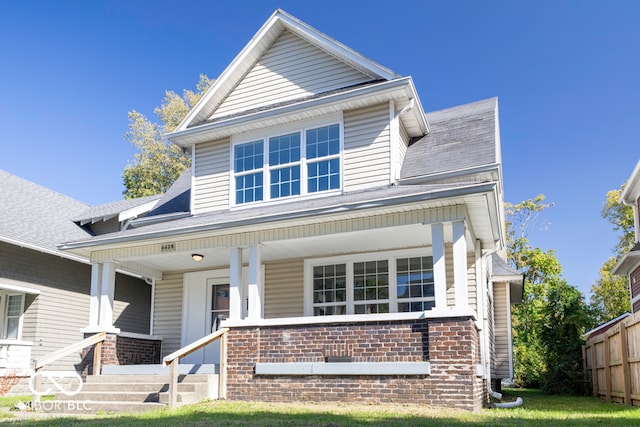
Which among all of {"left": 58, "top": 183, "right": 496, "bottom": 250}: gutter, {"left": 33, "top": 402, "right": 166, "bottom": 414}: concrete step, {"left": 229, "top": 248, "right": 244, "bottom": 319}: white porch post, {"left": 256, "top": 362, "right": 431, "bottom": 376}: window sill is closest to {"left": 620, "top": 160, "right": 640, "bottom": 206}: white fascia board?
{"left": 58, "top": 183, "right": 496, "bottom": 250}: gutter

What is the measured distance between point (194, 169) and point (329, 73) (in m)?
3.79

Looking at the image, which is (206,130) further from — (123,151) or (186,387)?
(123,151)

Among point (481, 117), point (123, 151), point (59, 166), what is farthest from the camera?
point (123, 151)

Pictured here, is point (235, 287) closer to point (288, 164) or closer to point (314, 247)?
point (314, 247)

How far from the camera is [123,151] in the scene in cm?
3522

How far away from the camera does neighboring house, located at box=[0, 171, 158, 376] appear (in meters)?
14.6

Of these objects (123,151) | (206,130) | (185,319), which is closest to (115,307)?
(185,319)

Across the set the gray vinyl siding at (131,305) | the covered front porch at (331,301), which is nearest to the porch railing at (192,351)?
the covered front porch at (331,301)

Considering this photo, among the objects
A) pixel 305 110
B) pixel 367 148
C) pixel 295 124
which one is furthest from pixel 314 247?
pixel 305 110

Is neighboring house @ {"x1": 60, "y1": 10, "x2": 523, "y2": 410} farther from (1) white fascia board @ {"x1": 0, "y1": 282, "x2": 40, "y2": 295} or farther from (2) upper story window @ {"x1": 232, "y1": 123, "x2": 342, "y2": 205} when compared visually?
(1) white fascia board @ {"x1": 0, "y1": 282, "x2": 40, "y2": 295}

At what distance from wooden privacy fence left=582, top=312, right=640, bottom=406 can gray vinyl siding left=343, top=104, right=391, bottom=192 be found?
4.97 meters

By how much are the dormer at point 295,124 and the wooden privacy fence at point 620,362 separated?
4.91 metres

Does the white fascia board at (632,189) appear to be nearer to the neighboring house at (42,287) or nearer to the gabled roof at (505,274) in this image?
the gabled roof at (505,274)

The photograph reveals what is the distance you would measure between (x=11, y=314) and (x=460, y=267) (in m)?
11.9
